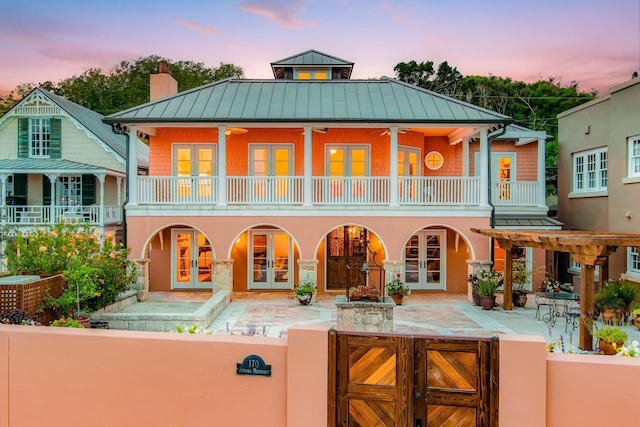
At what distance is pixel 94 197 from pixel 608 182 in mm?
20404

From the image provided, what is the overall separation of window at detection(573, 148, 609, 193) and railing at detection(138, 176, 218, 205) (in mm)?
13261

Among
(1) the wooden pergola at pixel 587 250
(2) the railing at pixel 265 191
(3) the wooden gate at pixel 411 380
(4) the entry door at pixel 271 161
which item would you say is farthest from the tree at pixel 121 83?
(3) the wooden gate at pixel 411 380

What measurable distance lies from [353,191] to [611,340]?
8.56 meters

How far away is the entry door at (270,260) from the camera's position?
15828mm

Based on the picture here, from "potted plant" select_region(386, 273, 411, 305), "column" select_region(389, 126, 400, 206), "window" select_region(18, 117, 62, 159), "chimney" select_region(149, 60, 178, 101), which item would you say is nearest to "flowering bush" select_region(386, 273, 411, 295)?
"potted plant" select_region(386, 273, 411, 305)

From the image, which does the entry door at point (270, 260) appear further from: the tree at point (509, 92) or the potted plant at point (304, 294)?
the tree at point (509, 92)

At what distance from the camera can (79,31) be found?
25.9 metres

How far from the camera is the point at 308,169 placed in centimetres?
1373

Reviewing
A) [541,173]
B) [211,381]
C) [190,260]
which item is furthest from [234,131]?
[541,173]

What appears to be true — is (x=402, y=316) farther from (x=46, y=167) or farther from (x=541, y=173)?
(x=46, y=167)

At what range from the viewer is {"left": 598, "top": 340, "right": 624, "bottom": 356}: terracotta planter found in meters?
7.20

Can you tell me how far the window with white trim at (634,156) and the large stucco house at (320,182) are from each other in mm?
3065

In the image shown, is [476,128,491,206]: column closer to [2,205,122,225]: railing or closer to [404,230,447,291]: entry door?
[404,230,447,291]: entry door

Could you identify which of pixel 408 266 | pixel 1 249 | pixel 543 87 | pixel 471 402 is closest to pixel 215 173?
pixel 408 266
